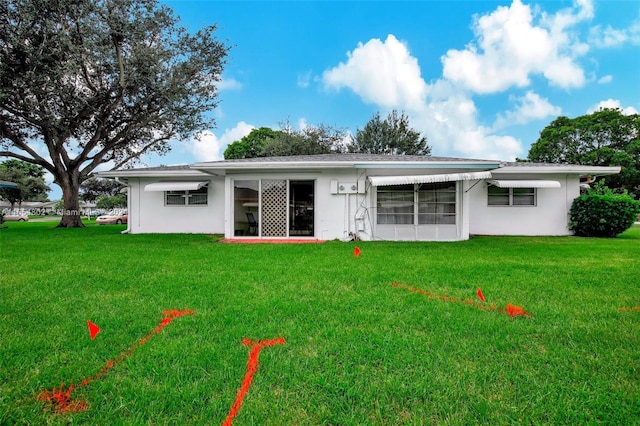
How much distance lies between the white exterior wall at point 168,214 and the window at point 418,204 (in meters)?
7.37

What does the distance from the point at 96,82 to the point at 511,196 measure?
71.4 ft

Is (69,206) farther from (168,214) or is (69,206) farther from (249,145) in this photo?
(249,145)

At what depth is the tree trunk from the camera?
18.2m

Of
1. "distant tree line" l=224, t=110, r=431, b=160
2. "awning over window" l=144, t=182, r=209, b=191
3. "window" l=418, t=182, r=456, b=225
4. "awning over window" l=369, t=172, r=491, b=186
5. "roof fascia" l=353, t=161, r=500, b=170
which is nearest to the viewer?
"awning over window" l=369, t=172, r=491, b=186

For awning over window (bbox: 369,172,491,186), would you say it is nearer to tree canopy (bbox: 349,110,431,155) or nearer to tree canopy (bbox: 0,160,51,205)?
tree canopy (bbox: 349,110,431,155)

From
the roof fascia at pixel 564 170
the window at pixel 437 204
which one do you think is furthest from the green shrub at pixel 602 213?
the window at pixel 437 204

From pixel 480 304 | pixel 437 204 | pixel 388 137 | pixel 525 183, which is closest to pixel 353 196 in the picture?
pixel 437 204

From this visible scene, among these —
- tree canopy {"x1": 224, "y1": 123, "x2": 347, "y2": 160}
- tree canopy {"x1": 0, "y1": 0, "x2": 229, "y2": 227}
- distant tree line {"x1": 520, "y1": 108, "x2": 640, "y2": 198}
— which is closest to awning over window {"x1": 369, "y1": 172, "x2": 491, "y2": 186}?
tree canopy {"x1": 0, "y1": 0, "x2": 229, "y2": 227}

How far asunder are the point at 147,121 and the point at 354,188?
1336cm

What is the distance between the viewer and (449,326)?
3496 millimetres

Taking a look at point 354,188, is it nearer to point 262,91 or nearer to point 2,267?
point 2,267

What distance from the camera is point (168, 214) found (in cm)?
1434

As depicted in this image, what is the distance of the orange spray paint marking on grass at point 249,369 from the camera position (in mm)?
2074

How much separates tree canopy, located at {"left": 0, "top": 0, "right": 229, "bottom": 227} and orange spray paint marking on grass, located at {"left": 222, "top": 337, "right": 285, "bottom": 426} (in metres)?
17.1
